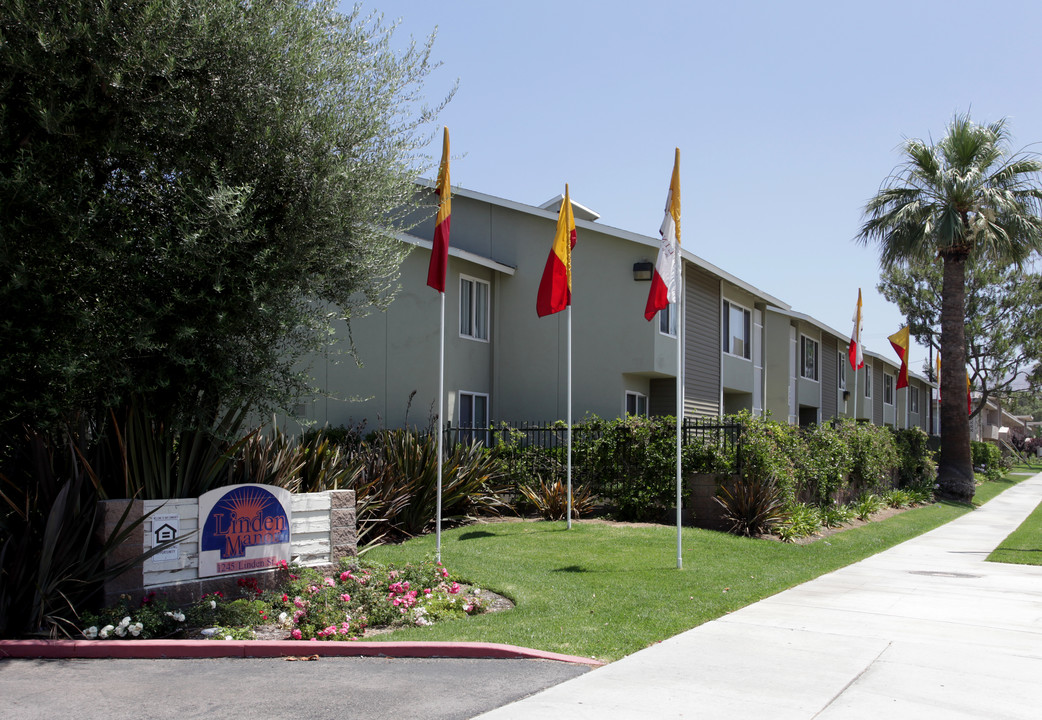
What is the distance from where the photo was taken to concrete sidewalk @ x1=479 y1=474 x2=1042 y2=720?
5543 millimetres

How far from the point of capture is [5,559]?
7.27m

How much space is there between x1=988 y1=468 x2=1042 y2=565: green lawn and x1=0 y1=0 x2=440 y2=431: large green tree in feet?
35.9

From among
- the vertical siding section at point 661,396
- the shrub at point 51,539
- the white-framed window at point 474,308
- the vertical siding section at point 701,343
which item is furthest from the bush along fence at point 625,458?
the shrub at point 51,539

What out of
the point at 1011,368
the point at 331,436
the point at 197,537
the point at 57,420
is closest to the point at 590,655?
the point at 197,537

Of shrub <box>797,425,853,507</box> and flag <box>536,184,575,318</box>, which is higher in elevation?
flag <box>536,184,575,318</box>

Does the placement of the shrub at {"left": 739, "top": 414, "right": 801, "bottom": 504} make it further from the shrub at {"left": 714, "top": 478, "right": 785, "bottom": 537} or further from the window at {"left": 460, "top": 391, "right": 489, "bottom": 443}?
the window at {"left": 460, "top": 391, "right": 489, "bottom": 443}

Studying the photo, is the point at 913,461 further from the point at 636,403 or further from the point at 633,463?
the point at 633,463

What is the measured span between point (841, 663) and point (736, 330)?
19.7m

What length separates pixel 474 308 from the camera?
20531 millimetres

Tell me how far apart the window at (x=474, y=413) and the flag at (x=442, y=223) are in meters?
8.91

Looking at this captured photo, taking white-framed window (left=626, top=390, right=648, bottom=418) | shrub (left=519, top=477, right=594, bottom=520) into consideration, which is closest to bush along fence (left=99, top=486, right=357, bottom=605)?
shrub (left=519, top=477, right=594, bottom=520)

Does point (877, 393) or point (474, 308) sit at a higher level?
point (474, 308)

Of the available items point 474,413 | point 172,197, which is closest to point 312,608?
point 172,197

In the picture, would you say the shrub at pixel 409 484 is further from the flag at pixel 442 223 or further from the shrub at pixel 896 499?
the shrub at pixel 896 499
